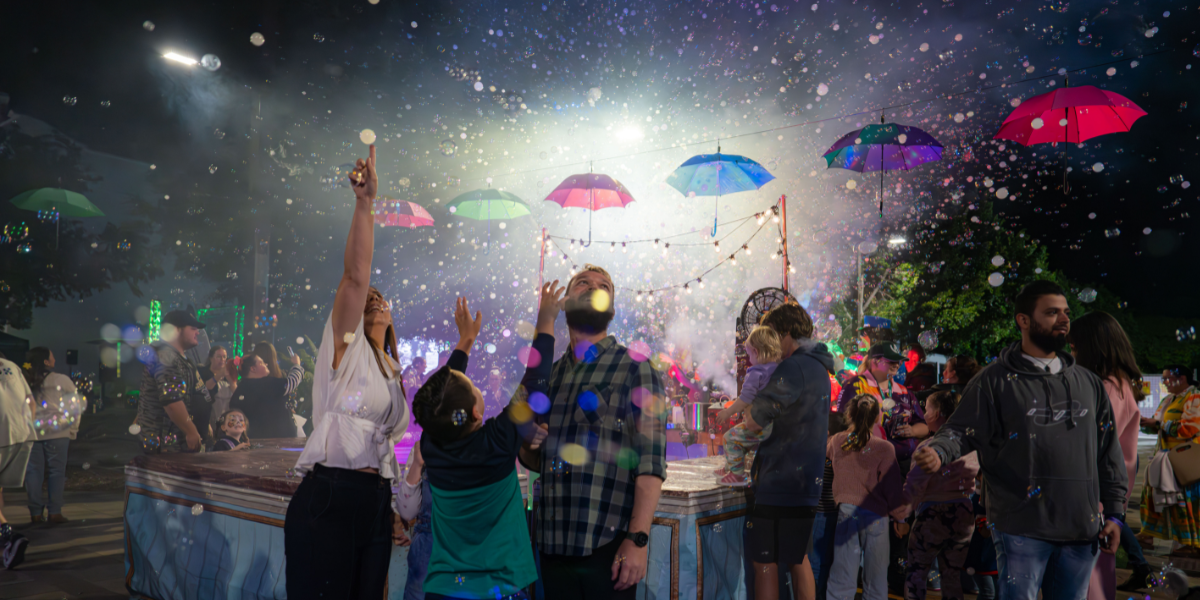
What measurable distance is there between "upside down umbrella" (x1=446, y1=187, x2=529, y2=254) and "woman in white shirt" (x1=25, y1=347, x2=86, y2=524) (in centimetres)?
530

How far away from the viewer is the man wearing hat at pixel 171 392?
5449mm

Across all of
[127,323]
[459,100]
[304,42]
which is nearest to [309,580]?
[304,42]

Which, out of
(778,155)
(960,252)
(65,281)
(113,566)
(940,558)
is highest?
(778,155)

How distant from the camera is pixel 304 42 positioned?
874cm

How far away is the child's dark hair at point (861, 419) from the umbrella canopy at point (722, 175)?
5117 millimetres

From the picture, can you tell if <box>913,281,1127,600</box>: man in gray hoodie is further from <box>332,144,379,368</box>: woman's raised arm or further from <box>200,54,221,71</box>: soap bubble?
<box>200,54,221,71</box>: soap bubble

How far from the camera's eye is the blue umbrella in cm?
844

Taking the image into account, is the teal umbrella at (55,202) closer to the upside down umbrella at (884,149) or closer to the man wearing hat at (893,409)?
the man wearing hat at (893,409)

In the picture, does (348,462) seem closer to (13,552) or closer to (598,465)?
(598,465)

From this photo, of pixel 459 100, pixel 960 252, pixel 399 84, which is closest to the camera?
pixel 399 84

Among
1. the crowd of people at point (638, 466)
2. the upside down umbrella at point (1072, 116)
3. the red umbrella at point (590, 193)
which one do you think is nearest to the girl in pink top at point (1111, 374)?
the crowd of people at point (638, 466)

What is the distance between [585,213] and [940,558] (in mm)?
16712

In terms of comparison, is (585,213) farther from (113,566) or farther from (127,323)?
(113,566)

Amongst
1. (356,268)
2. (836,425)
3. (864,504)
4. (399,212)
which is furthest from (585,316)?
(399,212)
